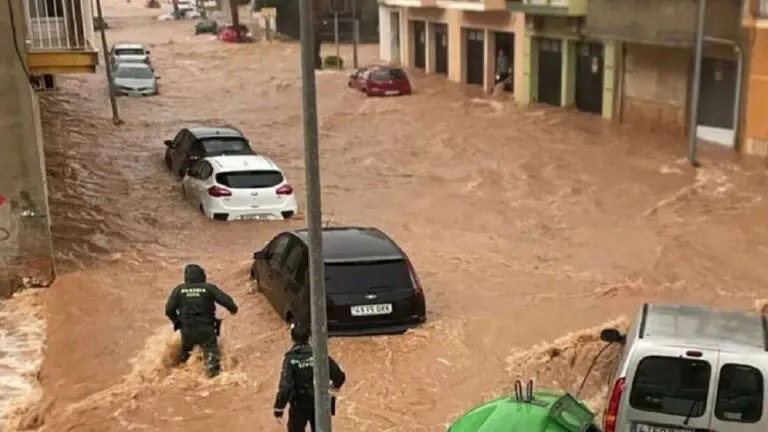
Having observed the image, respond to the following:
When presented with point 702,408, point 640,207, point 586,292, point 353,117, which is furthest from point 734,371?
point 353,117

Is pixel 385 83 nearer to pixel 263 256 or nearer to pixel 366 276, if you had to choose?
pixel 263 256

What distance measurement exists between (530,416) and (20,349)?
8267 mm

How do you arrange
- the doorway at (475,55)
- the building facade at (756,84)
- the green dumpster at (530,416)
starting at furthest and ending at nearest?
the doorway at (475,55), the building facade at (756,84), the green dumpster at (530,416)

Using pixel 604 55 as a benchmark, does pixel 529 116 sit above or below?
below

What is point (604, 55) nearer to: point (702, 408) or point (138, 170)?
point (138, 170)

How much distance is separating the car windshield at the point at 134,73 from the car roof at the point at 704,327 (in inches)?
1259

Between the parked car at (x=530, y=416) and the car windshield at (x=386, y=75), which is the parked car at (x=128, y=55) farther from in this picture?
the parked car at (x=530, y=416)

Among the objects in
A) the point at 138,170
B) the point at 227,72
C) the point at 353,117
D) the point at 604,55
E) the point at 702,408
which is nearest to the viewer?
the point at 702,408

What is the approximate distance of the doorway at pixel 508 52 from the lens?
34719 mm

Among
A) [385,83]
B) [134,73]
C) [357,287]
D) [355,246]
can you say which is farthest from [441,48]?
[357,287]

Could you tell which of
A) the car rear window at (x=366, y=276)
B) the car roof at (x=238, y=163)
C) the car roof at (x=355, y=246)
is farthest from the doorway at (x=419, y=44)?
the car rear window at (x=366, y=276)

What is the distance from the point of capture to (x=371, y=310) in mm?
11828

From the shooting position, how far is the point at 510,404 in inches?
275

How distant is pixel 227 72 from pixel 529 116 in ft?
64.2
